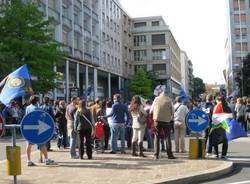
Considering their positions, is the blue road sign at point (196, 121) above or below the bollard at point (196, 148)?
above

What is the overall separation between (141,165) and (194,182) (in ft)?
6.94

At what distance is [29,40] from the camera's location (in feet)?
110

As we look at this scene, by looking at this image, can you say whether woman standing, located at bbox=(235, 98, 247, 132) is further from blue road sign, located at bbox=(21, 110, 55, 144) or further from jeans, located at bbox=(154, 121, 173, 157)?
blue road sign, located at bbox=(21, 110, 55, 144)

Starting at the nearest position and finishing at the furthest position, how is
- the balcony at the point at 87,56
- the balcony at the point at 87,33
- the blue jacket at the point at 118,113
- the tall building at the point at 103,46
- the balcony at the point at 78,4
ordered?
the blue jacket at the point at 118,113
the tall building at the point at 103,46
the balcony at the point at 78,4
the balcony at the point at 87,56
the balcony at the point at 87,33

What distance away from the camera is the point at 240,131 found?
14.0 meters

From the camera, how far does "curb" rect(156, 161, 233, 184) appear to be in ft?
32.5

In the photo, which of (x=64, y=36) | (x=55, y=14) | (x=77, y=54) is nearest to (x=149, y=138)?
(x=55, y=14)

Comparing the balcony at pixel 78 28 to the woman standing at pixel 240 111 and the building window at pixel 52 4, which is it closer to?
the building window at pixel 52 4

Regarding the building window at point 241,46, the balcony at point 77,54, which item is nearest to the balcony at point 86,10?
the balcony at point 77,54

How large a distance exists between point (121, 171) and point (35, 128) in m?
2.98

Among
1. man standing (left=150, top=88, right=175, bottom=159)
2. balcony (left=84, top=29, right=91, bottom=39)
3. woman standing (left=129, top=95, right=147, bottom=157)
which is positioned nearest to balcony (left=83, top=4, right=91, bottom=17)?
balcony (left=84, top=29, right=91, bottom=39)

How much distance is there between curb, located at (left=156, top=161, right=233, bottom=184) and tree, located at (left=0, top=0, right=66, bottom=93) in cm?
2220

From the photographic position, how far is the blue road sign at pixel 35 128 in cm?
874

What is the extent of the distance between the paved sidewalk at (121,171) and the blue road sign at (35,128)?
1.28m
